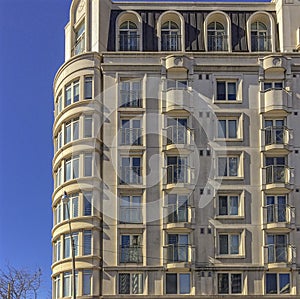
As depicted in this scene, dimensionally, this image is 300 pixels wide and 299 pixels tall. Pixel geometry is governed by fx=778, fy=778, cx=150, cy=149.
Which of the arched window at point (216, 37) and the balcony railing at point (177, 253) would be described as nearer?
the balcony railing at point (177, 253)

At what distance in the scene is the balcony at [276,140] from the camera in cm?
4819

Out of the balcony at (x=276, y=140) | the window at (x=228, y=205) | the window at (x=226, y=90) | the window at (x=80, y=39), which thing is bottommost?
the window at (x=228, y=205)

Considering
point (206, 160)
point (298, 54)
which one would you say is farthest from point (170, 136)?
point (298, 54)

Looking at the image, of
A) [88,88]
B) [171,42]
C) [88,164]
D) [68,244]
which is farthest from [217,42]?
[68,244]

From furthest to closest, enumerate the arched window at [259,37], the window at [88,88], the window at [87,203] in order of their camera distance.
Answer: the arched window at [259,37] → the window at [88,88] → the window at [87,203]

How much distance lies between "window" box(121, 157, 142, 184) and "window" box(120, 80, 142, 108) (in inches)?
138

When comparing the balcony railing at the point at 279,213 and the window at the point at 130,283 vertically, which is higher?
the balcony railing at the point at 279,213

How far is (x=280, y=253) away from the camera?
154 feet

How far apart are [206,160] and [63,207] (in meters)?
9.53

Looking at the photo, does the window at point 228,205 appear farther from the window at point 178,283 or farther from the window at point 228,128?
the window at point 178,283

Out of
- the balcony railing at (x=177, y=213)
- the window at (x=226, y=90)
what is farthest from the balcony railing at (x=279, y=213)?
the window at (x=226, y=90)

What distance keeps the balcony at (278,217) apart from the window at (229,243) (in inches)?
76.1

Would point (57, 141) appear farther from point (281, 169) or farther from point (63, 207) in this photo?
point (281, 169)

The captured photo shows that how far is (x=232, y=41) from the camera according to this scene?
2015 inches
